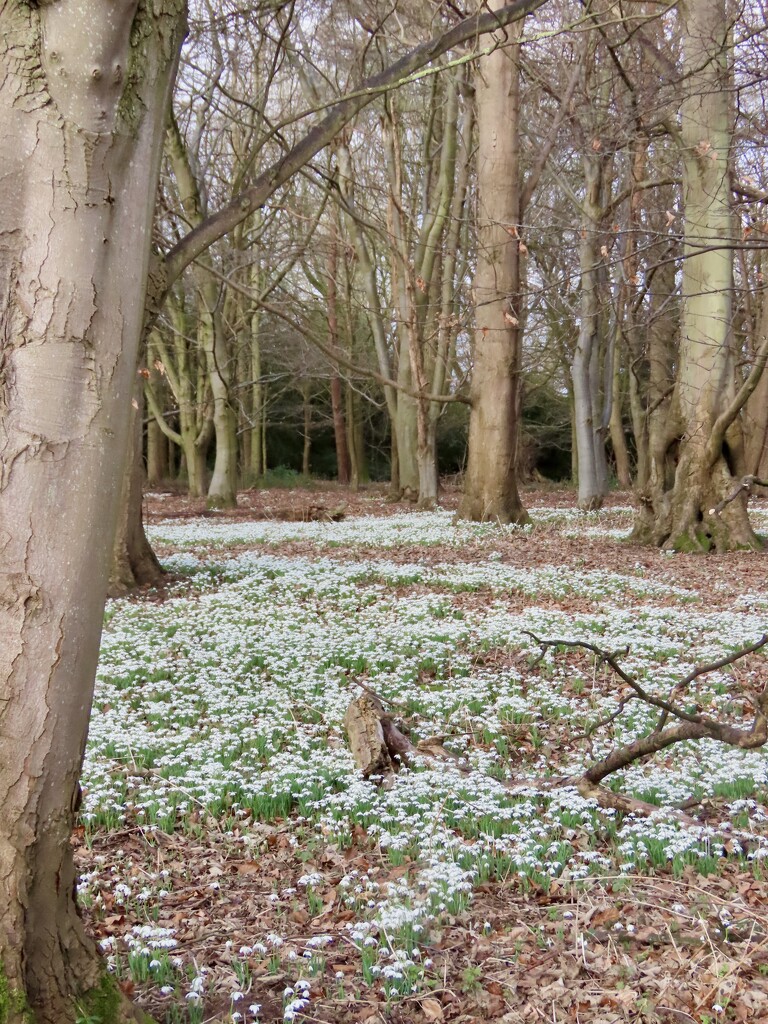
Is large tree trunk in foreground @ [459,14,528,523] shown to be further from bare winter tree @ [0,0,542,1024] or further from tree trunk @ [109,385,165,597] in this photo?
bare winter tree @ [0,0,542,1024]

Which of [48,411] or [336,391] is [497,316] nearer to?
[48,411]

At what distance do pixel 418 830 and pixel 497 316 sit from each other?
14.1 metres

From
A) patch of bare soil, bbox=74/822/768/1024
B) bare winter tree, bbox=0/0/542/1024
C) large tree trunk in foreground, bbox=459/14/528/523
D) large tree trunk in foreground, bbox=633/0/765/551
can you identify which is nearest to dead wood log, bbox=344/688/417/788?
patch of bare soil, bbox=74/822/768/1024

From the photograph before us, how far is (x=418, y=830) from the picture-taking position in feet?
14.1

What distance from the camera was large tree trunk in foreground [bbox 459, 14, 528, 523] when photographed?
17.1 meters

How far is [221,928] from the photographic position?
3537 millimetres

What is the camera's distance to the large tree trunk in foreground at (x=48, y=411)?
234 cm

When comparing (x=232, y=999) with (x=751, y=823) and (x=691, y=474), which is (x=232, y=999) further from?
(x=691, y=474)

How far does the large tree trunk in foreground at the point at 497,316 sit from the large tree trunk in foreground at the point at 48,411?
15.0 m

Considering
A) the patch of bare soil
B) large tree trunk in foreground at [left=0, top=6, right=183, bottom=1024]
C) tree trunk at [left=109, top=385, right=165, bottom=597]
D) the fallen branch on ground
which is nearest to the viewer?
large tree trunk in foreground at [left=0, top=6, right=183, bottom=1024]

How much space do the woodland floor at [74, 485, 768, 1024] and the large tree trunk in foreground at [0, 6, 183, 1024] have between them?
915mm

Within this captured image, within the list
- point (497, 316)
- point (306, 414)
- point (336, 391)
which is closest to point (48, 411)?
point (497, 316)

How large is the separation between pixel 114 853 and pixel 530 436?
114 ft

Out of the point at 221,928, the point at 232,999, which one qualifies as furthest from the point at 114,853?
the point at 232,999
